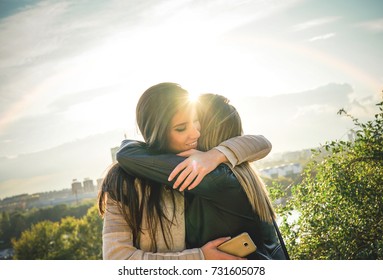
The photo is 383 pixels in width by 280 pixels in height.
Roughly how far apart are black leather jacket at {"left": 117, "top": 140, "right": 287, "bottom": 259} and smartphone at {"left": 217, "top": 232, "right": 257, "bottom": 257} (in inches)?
1.7

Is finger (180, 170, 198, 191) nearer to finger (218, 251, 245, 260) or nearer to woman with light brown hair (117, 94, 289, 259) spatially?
woman with light brown hair (117, 94, 289, 259)

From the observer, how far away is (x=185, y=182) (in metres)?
1.38

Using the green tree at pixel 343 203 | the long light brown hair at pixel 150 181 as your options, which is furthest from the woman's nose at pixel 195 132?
the green tree at pixel 343 203

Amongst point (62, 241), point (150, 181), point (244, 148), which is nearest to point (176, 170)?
point (150, 181)

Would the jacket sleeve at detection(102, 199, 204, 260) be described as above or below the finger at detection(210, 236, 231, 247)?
above

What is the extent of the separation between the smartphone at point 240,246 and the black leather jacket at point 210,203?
42mm

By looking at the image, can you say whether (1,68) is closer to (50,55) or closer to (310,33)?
(50,55)

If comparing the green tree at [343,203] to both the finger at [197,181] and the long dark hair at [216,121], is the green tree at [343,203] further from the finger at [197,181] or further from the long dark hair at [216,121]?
the finger at [197,181]

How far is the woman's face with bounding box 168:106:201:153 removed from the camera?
4.96 ft

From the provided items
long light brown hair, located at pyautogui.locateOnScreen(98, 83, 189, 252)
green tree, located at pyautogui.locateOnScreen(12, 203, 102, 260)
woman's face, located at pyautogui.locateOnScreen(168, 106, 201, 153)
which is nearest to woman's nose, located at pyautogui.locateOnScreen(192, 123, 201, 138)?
woman's face, located at pyautogui.locateOnScreen(168, 106, 201, 153)

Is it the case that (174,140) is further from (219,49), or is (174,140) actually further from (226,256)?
(219,49)

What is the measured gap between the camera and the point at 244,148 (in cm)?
151

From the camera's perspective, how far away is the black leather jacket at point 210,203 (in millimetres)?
1390
